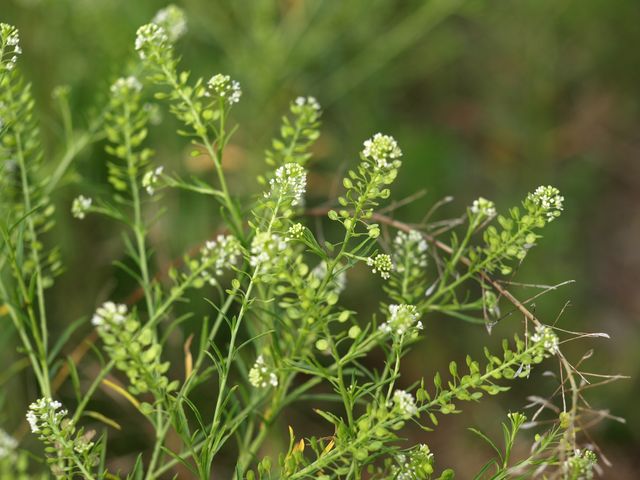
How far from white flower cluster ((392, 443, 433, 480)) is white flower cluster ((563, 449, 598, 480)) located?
0.10 metres

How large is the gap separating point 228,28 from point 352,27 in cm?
32

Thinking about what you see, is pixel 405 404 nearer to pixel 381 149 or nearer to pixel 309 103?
pixel 381 149

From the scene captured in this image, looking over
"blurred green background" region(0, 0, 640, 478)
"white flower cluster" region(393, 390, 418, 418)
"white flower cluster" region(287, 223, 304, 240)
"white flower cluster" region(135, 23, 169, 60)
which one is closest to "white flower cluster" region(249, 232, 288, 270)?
"white flower cluster" region(287, 223, 304, 240)

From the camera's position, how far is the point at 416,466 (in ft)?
1.86

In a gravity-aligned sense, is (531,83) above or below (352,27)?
below

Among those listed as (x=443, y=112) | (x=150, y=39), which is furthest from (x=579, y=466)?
(x=443, y=112)

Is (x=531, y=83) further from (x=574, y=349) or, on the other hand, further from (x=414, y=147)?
(x=574, y=349)

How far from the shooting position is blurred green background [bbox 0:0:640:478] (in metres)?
1.53

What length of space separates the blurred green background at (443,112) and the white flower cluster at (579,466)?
1.99ft

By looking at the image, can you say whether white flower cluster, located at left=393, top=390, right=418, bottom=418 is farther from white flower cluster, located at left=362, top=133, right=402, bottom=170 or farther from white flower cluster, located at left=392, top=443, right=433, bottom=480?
white flower cluster, located at left=362, top=133, right=402, bottom=170

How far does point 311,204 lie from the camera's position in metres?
1.80

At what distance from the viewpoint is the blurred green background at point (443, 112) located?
5.02 ft

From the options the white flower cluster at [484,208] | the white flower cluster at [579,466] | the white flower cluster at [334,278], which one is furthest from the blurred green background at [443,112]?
the white flower cluster at [579,466]

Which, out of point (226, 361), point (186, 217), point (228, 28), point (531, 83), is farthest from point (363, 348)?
point (531, 83)
